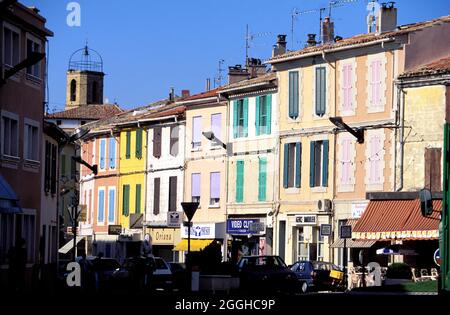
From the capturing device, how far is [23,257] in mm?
42125

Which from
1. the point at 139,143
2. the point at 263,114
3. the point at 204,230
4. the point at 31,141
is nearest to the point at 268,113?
the point at 263,114

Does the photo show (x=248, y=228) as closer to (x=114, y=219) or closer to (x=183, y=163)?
(x=183, y=163)

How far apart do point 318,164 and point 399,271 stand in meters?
10.9

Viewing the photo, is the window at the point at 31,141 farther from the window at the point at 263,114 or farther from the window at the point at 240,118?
the window at the point at 240,118

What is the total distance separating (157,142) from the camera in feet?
261

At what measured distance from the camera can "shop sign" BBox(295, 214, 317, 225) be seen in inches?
2461

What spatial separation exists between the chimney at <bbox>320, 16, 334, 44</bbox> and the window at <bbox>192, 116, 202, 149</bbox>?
10.0 metres

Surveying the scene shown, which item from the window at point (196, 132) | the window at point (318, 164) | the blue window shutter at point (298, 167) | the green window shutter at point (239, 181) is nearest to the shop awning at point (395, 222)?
the window at point (318, 164)

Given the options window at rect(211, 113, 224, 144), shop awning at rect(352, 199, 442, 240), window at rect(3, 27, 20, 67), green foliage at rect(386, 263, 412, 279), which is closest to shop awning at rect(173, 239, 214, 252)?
window at rect(211, 113, 224, 144)

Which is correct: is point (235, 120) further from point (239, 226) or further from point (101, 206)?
point (101, 206)

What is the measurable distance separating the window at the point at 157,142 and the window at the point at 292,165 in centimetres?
1514

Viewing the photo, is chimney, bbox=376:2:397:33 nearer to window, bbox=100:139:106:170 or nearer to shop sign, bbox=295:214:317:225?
shop sign, bbox=295:214:317:225
